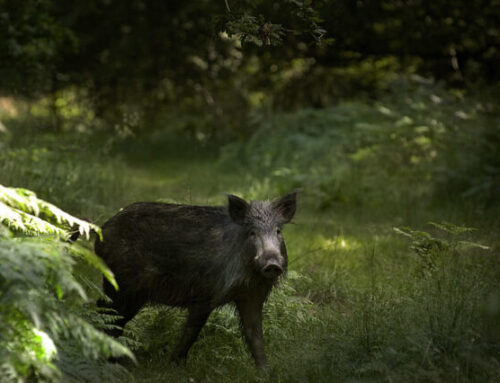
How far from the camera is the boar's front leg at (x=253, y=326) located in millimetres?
4992

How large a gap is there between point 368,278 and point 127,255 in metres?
2.61

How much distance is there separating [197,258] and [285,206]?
0.83 metres

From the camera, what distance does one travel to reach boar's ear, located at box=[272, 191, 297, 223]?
206 inches

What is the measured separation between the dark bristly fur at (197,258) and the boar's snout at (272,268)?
0.70ft

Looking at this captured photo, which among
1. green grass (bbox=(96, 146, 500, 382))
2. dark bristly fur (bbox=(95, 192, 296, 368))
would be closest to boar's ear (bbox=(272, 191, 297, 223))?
dark bristly fur (bbox=(95, 192, 296, 368))

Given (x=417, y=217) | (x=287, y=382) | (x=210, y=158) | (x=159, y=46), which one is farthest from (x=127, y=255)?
(x=159, y=46)

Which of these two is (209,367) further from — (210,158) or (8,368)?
(210,158)

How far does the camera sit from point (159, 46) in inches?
649

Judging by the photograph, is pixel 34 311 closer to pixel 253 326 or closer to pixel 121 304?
pixel 121 304

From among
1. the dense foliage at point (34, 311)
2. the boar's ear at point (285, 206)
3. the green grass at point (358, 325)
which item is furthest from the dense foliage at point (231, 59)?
the dense foliage at point (34, 311)

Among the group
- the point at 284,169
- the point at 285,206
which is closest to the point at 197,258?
the point at 285,206

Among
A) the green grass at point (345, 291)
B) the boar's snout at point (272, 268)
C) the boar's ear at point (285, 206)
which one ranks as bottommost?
the green grass at point (345, 291)

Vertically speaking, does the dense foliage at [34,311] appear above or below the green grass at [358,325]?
above

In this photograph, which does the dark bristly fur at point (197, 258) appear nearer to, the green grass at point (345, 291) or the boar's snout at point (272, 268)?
the boar's snout at point (272, 268)
